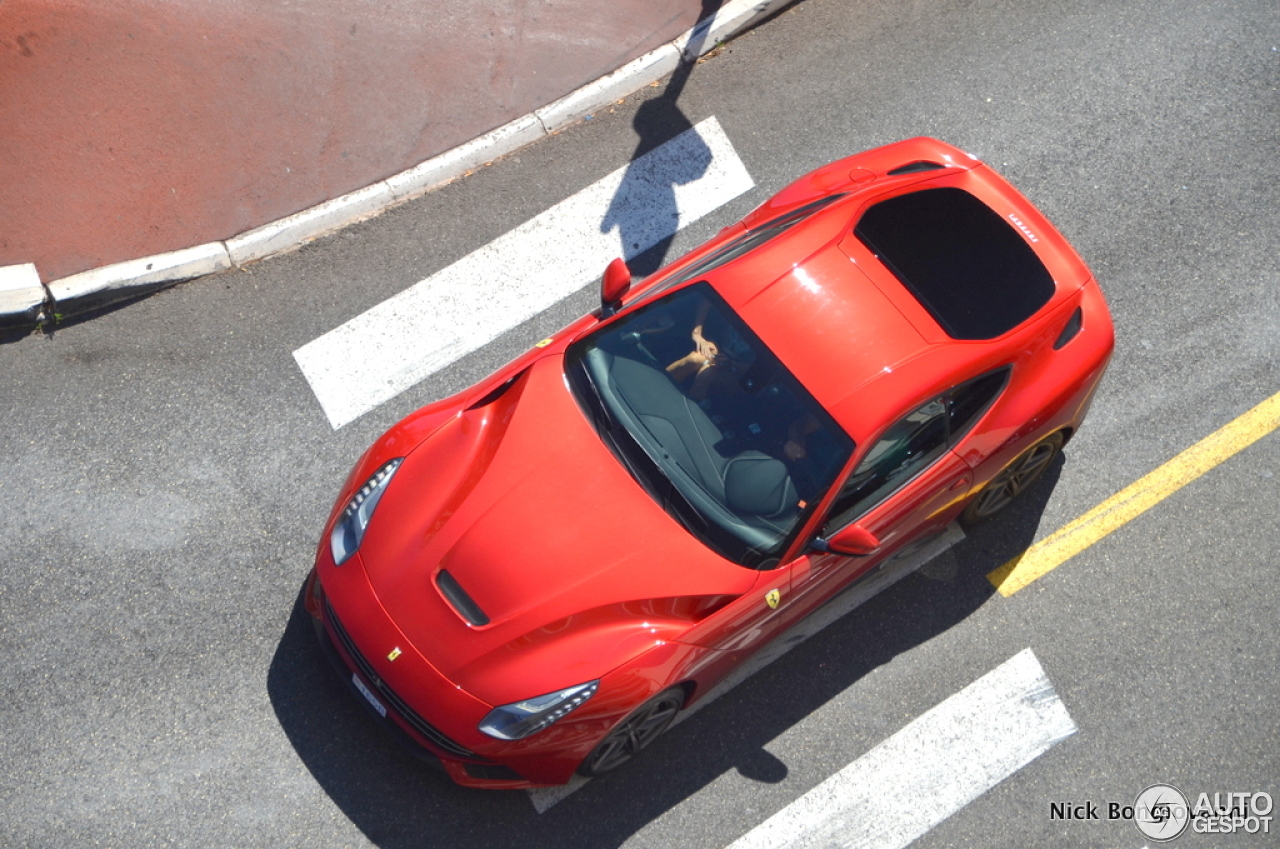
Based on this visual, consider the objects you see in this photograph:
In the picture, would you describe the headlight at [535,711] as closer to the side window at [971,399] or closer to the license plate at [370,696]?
the license plate at [370,696]

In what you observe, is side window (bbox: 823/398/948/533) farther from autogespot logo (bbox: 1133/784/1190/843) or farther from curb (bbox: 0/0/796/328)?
curb (bbox: 0/0/796/328)

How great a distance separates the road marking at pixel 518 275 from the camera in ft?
19.6

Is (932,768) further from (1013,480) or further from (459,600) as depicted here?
(459,600)

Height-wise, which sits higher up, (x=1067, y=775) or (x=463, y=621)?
(x=463, y=621)

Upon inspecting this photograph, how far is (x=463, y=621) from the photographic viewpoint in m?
4.42

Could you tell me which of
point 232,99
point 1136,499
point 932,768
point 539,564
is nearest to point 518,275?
point 232,99

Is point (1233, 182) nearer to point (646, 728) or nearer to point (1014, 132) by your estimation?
point (1014, 132)

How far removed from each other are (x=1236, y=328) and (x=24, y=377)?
7447 millimetres

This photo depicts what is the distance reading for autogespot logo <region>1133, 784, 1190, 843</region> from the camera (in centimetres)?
516

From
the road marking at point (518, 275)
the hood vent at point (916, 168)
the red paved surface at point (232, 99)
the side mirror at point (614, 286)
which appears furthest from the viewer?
the red paved surface at point (232, 99)

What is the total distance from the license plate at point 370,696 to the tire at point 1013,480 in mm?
3201

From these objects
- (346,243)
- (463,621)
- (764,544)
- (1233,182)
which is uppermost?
(346,243)

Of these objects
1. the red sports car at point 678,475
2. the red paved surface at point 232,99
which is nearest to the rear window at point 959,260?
the red sports car at point 678,475

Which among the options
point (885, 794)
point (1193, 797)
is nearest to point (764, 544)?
point (885, 794)
